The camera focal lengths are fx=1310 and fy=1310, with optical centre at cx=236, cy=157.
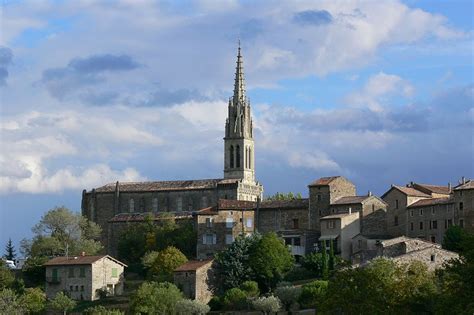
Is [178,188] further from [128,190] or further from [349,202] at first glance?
[349,202]

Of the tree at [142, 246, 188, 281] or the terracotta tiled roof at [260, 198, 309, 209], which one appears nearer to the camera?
the tree at [142, 246, 188, 281]

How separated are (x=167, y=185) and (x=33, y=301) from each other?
1169 inches

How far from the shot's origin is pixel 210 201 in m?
119

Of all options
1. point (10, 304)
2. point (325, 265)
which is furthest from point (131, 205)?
point (325, 265)

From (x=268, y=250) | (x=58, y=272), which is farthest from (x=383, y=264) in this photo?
(x=58, y=272)

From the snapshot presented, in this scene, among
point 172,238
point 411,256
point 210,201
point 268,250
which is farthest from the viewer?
point 210,201

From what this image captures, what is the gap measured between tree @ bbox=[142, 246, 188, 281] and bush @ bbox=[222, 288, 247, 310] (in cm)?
716

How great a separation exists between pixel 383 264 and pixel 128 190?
→ 182 feet

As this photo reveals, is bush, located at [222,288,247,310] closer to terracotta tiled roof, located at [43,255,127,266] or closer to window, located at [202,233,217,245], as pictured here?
window, located at [202,233,217,245]

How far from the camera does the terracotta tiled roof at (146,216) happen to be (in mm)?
115375

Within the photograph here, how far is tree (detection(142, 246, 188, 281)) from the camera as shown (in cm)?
9716

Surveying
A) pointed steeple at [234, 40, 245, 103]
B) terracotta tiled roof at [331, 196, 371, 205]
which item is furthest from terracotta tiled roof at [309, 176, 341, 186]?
pointed steeple at [234, 40, 245, 103]

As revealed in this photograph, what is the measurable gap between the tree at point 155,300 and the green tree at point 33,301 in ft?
30.5

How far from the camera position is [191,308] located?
87062mm
